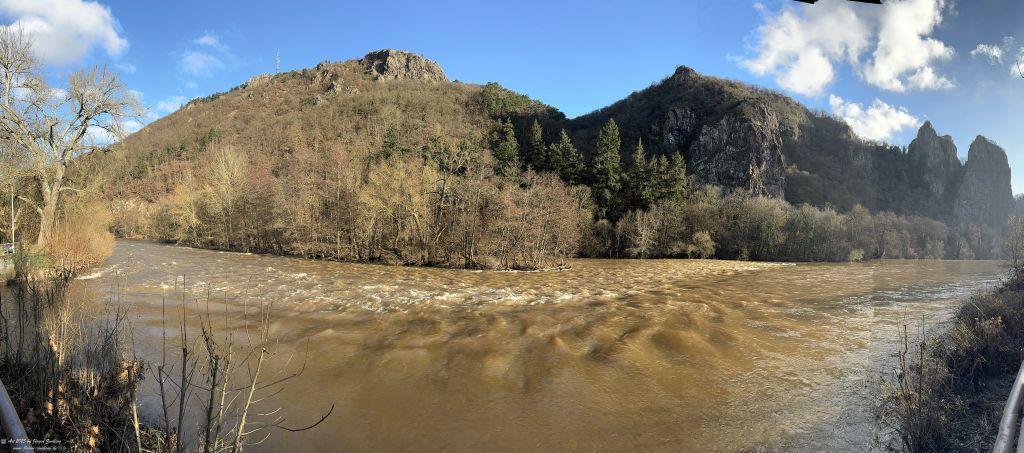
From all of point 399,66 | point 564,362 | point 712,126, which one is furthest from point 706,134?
point 399,66

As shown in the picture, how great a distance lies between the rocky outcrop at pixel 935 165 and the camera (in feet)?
318

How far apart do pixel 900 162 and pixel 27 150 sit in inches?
5919

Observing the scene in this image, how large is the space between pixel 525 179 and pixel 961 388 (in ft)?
113

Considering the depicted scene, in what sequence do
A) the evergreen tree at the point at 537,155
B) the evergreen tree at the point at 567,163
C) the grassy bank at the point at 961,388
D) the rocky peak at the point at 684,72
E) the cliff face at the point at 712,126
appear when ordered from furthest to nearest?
the rocky peak at the point at 684,72
the cliff face at the point at 712,126
the evergreen tree at the point at 537,155
the evergreen tree at the point at 567,163
the grassy bank at the point at 961,388

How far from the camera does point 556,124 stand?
368ft

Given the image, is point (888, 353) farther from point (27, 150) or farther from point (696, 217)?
point (696, 217)

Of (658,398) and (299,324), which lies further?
(299,324)

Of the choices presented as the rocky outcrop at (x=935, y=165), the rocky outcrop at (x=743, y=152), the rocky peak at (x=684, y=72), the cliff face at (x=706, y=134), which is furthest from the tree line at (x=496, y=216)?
the rocky peak at (x=684, y=72)

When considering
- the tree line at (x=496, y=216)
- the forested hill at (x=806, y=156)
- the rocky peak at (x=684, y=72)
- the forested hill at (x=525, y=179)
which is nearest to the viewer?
the tree line at (x=496, y=216)

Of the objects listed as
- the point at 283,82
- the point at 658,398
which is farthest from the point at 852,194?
the point at 283,82

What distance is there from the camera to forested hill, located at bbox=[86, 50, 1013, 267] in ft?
115

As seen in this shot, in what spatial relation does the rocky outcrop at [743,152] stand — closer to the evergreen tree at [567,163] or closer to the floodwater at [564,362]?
the evergreen tree at [567,163]

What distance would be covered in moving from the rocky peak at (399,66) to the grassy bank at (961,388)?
164407 millimetres

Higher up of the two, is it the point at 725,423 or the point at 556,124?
the point at 556,124
